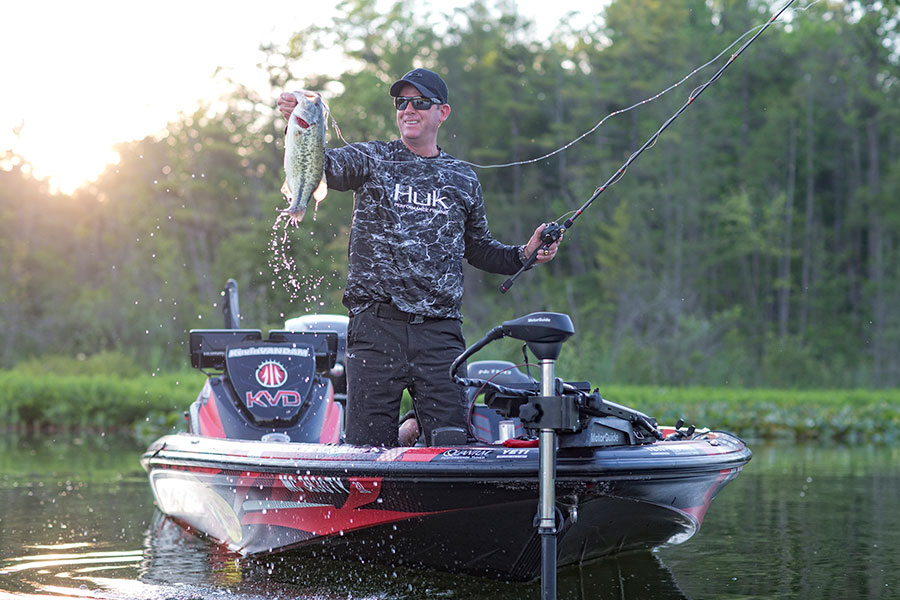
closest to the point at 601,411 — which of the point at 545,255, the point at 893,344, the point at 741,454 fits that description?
the point at 545,255

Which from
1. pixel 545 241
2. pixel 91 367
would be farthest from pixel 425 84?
pixel 91 367

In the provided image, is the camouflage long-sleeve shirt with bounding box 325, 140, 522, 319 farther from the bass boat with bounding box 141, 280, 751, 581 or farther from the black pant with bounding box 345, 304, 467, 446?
the bass boat with bounding box 141, 280, 751, 581

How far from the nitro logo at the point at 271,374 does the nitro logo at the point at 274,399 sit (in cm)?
5

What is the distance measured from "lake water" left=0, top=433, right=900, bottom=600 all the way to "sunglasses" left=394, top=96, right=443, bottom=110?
6.52 ft

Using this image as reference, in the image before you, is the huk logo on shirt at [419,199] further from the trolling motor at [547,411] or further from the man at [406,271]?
the trolling motor at [547,411]

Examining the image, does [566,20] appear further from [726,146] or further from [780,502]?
[780,502]

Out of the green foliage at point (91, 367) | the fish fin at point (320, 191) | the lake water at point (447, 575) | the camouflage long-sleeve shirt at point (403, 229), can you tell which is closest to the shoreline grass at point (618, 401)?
the green foliage at point (91, 367)

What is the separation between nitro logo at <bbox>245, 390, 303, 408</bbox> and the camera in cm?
614

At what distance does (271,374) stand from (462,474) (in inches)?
80.4

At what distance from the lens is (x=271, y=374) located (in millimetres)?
6211

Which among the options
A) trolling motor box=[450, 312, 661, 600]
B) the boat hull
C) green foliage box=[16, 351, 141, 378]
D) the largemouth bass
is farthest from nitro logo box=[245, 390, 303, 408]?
green foliage box=[16, 351, 141, 378]

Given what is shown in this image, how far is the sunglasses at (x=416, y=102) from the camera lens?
15.4 ft

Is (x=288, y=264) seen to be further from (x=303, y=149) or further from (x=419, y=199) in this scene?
(x=303, y=149)

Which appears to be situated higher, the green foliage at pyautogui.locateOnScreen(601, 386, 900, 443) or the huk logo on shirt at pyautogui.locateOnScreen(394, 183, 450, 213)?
the huk logo on shirt at pyautogui.locateOnScreen(394, 183, 450, 213)
